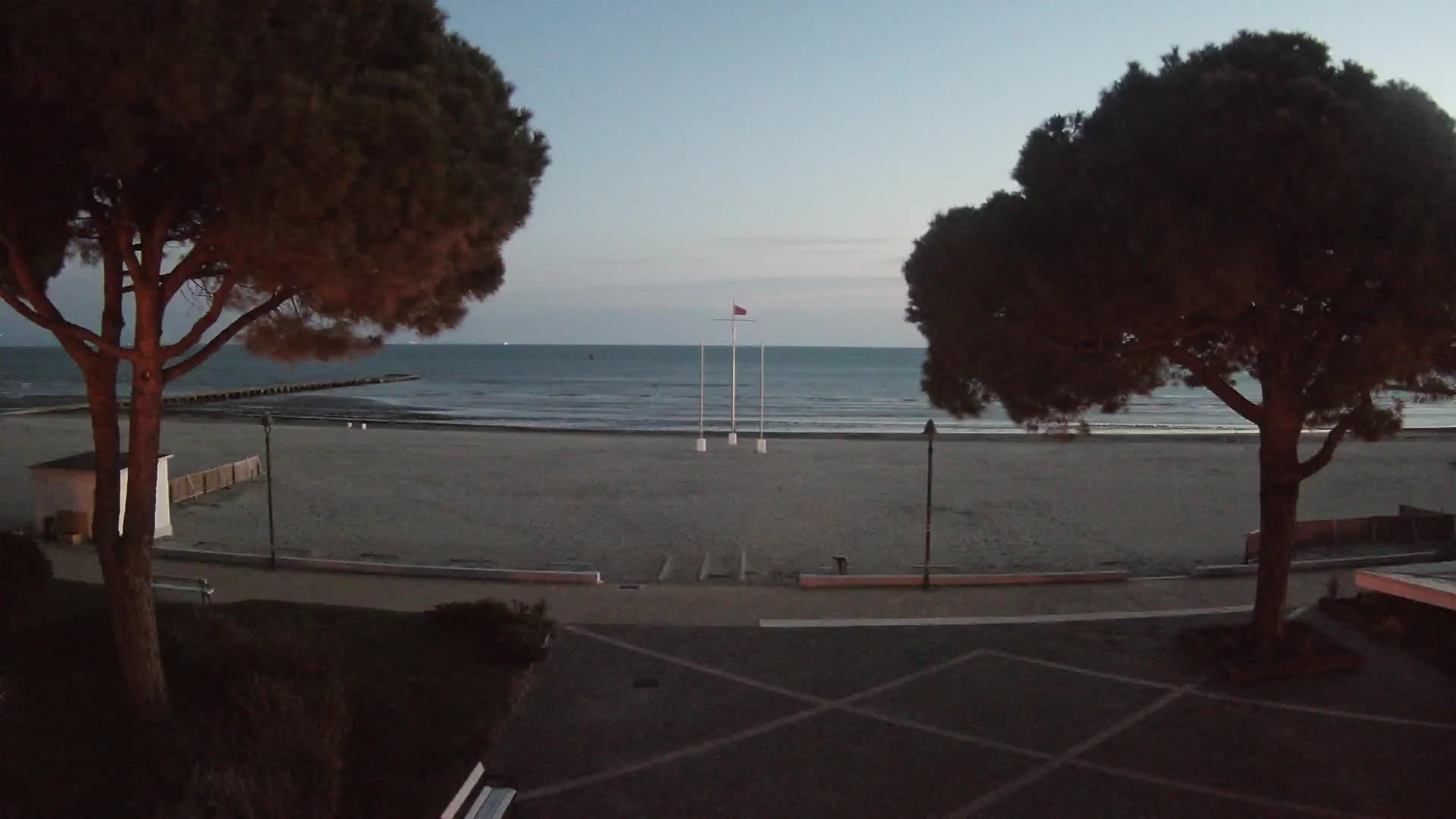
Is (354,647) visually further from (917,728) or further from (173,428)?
(173,428)

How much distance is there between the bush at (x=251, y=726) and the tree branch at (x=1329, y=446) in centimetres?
851

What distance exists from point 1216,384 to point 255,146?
858 centimetres

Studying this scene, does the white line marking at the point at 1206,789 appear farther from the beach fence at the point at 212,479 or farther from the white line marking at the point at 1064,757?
the beach fence at the point at 212,479

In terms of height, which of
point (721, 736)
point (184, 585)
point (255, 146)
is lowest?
point (721, 736)

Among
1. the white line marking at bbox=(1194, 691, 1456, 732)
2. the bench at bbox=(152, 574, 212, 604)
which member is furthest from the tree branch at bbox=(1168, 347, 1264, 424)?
the bench at bbox=(152, 574, 212, 604)

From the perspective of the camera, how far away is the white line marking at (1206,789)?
6.84 meters

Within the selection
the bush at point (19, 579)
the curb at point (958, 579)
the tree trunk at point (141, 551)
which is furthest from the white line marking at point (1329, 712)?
the bush at point (19, 579)

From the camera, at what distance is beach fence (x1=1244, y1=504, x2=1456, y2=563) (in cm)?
1639

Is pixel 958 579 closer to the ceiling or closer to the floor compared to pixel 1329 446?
closer to the floor

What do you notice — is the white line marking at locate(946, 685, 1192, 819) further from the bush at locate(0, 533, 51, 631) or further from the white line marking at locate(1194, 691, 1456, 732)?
the bush at locate(0, 533, 51, 631)

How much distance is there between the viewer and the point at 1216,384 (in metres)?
9.84

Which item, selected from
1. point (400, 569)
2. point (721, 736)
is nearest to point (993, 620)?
point (721, 736)

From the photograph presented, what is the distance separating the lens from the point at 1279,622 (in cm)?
991

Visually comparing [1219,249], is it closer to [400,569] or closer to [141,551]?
[141,551]
